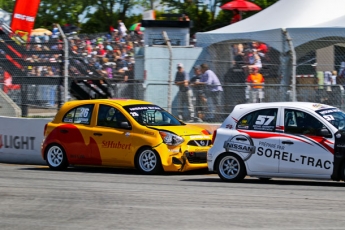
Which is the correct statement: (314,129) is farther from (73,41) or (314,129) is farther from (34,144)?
(73,41)

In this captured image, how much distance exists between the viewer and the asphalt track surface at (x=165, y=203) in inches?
335

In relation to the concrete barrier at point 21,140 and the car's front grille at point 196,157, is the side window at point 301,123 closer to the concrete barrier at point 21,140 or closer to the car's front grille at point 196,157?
the car's front grille at point 196,157

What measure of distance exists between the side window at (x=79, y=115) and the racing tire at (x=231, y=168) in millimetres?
3526

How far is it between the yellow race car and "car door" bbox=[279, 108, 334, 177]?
8.70ft

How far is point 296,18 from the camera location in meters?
20.6

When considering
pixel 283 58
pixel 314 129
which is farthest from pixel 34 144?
pixel 314 129

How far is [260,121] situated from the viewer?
40.5 feet

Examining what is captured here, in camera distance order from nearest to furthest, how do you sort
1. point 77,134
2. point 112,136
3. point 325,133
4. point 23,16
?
point 325,133 < point 112,136 < point 77,134 < point 23,16

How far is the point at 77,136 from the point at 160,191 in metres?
4.11

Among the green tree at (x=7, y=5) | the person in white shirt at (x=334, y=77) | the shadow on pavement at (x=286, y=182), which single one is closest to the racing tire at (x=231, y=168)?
the shadow on pavement at (x=286, y=182)

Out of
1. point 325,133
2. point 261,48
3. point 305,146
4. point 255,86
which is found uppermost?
point 261,48

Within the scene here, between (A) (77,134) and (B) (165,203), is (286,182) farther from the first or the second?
(A) (77,134)

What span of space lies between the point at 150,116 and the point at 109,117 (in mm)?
826

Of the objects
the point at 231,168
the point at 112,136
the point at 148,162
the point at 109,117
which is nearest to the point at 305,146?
the point at 231,168
